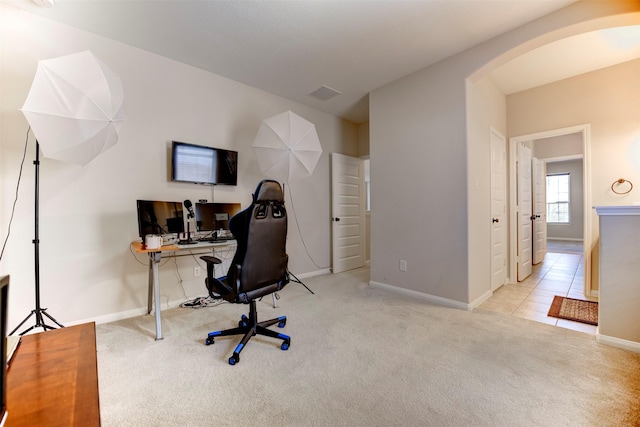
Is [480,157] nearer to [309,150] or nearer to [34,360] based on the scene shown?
[309,150]

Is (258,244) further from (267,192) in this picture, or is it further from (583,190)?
(583,190)

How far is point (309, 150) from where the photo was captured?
3104 mm

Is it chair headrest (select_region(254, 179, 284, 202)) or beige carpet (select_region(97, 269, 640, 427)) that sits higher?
chair headrest (select_region(254, 179, 284, 202))

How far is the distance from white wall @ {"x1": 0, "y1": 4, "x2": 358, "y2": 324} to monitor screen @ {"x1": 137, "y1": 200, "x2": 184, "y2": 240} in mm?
307

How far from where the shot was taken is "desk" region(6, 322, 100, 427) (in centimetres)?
58

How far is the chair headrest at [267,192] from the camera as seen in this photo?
188cm

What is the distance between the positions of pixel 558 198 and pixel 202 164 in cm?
1043

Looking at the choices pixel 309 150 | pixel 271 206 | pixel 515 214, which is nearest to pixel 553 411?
pixel 271 206

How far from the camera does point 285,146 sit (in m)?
2.96

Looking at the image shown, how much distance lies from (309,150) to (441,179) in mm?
1539

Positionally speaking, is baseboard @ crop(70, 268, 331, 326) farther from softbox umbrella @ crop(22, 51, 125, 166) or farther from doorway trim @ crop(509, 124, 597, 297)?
doorway trim @ crop(509, 124, 597, 297)

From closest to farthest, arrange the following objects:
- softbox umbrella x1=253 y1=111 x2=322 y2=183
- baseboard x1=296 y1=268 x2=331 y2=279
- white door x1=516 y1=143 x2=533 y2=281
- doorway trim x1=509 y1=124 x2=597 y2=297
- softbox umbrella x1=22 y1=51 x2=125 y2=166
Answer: softbox umbrella x1=22 y1=51 x2=125 y2=166 → softbox umbrella x1=253 y1=111 x2=322 y2=183 → doorway trim x1=509 y1=124 x2=597 y2=297 → white door x1=516 y1=143 x2=533 y2=281 → baseboard x1=296 y1=268 x2=331 y2=279

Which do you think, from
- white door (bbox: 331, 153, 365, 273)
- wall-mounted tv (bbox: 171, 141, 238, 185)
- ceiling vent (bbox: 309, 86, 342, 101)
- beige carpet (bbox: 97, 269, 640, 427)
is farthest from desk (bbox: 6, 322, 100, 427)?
white door (bbox: 331, 153, 365, 273)

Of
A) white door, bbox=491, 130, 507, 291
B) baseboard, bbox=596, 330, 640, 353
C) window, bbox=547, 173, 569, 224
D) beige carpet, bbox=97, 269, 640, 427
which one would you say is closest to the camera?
beige carpet, bbox=97, 269, 640, 427
